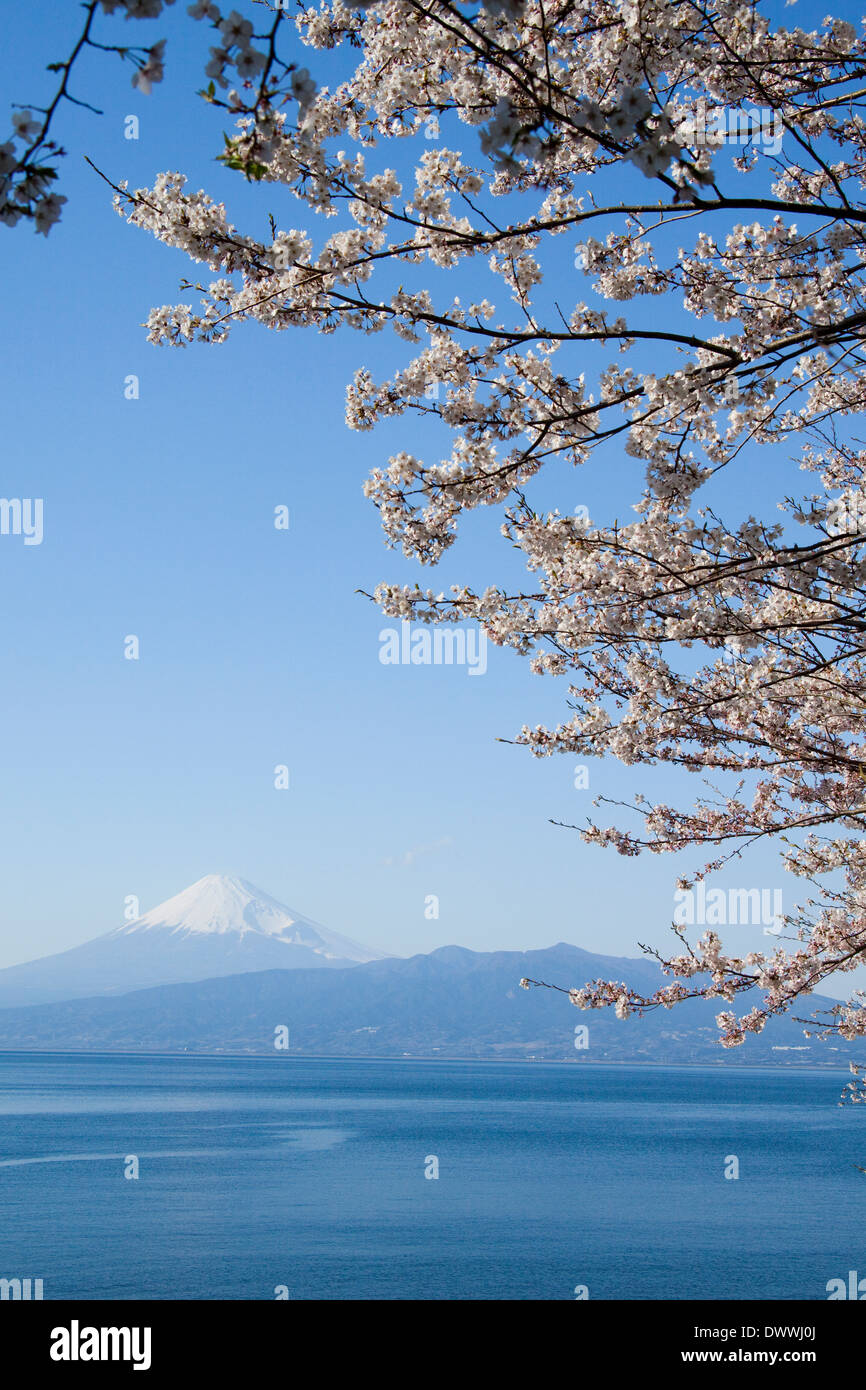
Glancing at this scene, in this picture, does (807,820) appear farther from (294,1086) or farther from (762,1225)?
(294,1086)

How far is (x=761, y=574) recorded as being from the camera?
5.17 meters

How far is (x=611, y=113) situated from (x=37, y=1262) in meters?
42.9

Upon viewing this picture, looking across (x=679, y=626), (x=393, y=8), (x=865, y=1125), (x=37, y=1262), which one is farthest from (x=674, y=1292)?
(x=865, y=1125)

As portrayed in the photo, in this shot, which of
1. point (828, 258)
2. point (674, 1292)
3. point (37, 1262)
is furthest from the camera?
point (37, 1262)

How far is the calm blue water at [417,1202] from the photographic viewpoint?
3541cm

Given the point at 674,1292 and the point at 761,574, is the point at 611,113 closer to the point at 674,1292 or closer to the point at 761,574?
the point at 761,574

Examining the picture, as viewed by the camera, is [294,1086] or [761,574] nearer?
[761,574]

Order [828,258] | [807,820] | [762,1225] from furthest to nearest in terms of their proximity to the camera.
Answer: [762,1225] < [807,820] < [828,258]

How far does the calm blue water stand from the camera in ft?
116

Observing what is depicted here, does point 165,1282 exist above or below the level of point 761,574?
below

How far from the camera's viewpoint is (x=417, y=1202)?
1941 inches

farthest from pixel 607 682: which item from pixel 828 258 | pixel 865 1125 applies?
pixel 865 1125
